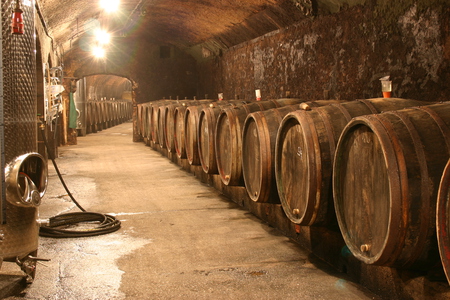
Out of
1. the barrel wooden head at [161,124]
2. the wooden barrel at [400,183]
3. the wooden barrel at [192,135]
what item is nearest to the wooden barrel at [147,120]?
the barrel wooden head at [161,124]

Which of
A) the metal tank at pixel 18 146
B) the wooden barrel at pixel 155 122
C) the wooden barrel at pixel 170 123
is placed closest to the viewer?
the metal tank at pixel 18 146

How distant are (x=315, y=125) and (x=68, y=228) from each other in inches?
104

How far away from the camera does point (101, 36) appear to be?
42.3ft

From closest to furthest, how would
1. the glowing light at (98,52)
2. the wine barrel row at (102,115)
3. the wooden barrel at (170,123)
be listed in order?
the wooden barrel at (170,123)
the glowing light at (98,52)
the wine barrel row at (102,115)

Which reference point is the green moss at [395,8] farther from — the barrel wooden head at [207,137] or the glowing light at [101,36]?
the glowing light at [101,36]

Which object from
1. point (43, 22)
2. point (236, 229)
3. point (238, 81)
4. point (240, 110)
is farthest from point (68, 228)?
point (238, 81)

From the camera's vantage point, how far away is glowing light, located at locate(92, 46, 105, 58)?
1406 cm

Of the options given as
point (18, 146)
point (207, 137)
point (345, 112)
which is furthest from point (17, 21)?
point (207, 137)

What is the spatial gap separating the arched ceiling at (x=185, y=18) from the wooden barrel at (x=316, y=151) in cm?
252

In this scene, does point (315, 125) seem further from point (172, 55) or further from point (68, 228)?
point (172, 55)

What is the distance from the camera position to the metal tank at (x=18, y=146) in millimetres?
3242

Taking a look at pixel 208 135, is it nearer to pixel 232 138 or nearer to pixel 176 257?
pixel 232 138

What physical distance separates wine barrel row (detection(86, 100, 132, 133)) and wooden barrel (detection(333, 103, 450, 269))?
50.9 feet

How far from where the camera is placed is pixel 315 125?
11.0 ft
